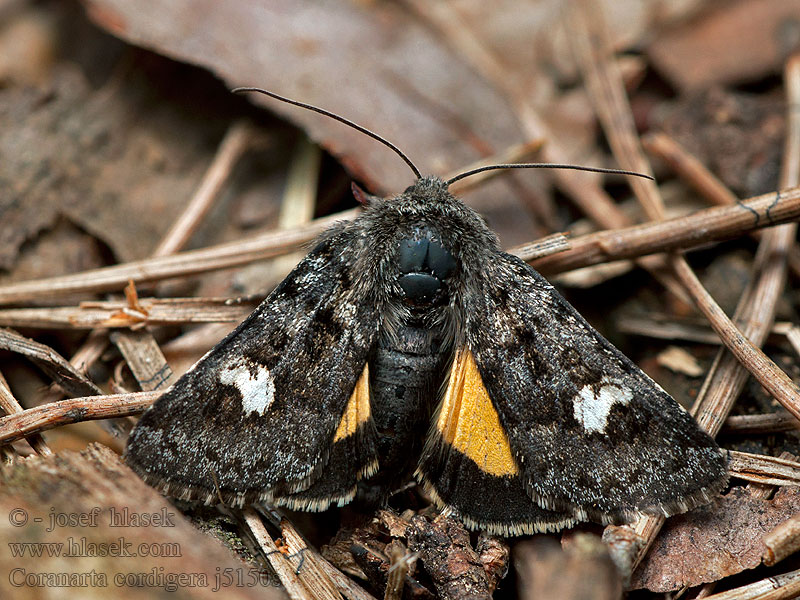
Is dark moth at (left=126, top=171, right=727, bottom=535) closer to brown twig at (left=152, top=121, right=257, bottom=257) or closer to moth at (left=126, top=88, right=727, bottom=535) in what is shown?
moth at (left=126, top=88, right=727, bottom=535)

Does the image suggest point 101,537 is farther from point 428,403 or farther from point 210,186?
point 210,186

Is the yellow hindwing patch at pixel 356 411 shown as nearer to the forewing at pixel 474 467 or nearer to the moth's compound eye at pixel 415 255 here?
the forewing at pixel 474 467

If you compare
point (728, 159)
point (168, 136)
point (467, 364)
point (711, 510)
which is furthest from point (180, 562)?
point (728, 159)

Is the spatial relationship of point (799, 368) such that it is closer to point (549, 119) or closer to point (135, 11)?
point (549, 119)

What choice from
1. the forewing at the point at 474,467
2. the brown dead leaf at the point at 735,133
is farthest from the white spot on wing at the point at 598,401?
the brown dead leaf at the point at 735,133

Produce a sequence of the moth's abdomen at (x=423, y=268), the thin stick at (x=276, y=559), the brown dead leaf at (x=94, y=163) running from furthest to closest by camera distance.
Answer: the brown dead leaf at (x=94, y=163)
the moth's abdomen at (x=423, y=268)
the thin stick at (x=276, y=559)

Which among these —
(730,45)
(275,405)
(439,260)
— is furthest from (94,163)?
(730,45)
